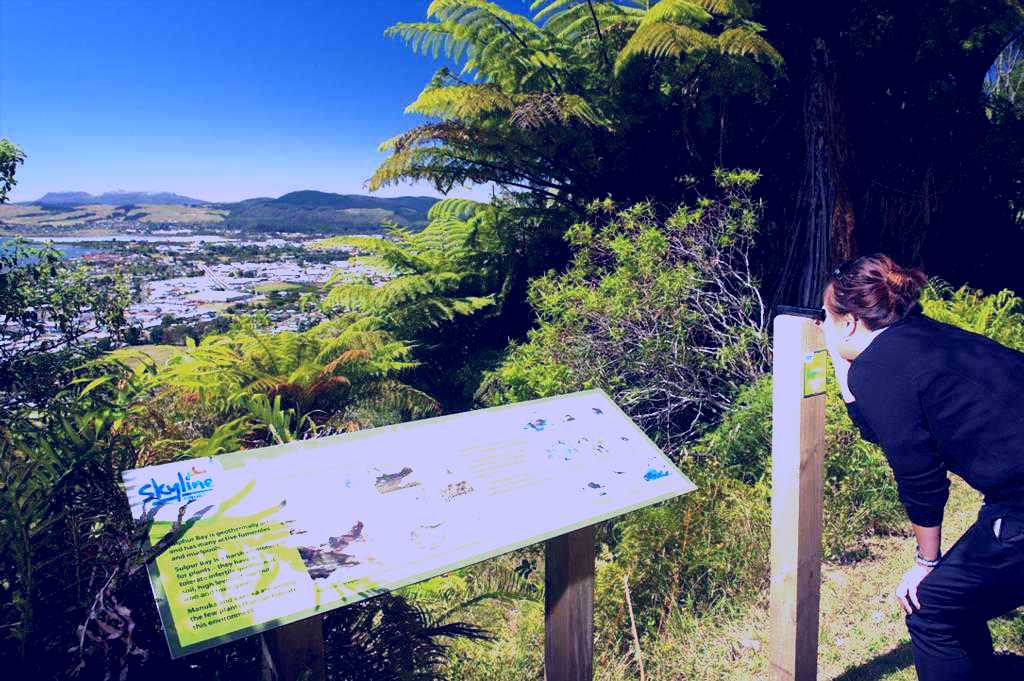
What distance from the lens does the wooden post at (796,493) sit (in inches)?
76.0

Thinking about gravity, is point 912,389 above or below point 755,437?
above

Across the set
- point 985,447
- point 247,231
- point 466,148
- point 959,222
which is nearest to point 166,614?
point 985,447

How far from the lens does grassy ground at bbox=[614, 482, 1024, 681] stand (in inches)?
93.1

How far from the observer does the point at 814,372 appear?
6.37 feet

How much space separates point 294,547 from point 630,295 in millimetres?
3497

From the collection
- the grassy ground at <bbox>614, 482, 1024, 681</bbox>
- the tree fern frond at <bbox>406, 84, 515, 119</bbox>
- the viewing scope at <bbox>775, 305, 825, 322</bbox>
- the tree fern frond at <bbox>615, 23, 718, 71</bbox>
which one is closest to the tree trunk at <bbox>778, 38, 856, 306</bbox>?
the tree fern frond at <bbox>615, 23, 718, 71</bbox>

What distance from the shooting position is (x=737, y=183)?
204 inches

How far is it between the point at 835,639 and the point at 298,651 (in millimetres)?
2109

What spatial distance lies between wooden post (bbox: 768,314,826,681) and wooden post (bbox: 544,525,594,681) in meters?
0.62

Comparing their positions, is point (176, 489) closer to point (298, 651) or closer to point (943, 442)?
point (298, 651)

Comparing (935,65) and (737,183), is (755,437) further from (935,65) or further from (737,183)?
(935,65)

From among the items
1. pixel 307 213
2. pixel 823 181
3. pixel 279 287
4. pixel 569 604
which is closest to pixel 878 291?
pixel 569 604

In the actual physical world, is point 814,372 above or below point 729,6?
below

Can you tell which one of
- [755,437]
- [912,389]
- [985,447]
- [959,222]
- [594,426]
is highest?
[959,222]
